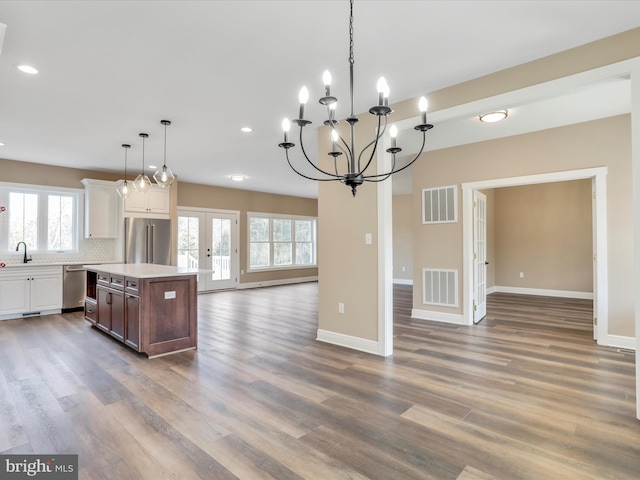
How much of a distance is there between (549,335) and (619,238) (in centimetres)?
140

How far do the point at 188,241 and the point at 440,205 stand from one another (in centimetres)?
574

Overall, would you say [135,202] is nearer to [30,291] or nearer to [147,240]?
[147,240]

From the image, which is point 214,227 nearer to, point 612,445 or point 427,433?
point 427,433

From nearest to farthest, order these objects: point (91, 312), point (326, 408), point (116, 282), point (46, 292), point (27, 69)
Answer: point (326, 408) < point (27, 69) < point (116, 282) < point (91, 312) < point (46, 292)

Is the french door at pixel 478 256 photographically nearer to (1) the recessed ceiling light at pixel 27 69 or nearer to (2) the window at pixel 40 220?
(1) the recessed ceiling light at pixel 27 69

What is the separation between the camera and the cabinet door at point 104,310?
4434 mm

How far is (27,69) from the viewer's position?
288 centimetres

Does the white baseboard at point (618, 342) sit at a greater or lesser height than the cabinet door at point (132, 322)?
lesser

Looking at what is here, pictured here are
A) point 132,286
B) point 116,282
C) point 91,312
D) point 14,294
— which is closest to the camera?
point 132,286

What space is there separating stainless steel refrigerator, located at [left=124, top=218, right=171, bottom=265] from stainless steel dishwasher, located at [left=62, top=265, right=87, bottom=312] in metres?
0.78

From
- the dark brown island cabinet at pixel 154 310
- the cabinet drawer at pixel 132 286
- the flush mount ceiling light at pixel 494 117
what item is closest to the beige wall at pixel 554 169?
the flush mount ceiling light at pixel 494 117

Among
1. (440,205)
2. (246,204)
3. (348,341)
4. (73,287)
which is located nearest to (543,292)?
(440,205)

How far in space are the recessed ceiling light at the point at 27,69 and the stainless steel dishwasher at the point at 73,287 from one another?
398 cm

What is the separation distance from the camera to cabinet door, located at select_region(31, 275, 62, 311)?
571 cm
